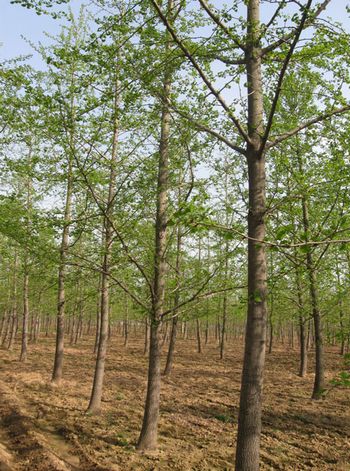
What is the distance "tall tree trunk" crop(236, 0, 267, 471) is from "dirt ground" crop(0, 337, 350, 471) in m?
3.12

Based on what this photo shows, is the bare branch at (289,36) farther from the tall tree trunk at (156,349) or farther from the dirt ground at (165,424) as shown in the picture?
the dirt ground at (165,424)

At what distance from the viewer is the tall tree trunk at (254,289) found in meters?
3.99

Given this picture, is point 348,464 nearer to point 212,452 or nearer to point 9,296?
point 212,452

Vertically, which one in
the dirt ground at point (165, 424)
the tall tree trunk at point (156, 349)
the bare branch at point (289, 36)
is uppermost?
the bare branch at point (289, 36)

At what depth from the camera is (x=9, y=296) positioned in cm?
2183

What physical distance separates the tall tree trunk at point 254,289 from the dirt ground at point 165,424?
3116 millimetres

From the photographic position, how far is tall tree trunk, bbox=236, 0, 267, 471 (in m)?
3.99

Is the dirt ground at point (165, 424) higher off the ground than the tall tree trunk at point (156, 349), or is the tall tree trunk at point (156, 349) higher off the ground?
the tall tree trunk at point (156, 349)

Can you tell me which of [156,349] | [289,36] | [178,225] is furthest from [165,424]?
[289,36]

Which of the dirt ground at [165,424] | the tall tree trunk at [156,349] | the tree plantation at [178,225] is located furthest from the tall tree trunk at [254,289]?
the dirt ground at [165,424]

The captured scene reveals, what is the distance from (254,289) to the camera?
421 cm

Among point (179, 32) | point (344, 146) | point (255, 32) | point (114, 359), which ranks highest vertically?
point (179, 32)

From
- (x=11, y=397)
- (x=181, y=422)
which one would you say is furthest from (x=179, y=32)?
(x=11, y=397)

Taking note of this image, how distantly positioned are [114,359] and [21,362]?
5.05 m
